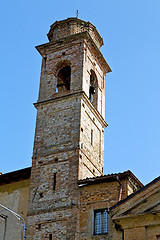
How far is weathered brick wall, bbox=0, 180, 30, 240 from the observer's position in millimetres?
18141

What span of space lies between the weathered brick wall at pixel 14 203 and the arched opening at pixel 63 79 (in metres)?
5.74

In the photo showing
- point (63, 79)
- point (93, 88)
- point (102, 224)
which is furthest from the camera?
point (63, 79)

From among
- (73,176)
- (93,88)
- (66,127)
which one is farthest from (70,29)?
(73,176)

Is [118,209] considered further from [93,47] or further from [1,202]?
[93,47]

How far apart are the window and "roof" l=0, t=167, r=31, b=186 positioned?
407 centimetres

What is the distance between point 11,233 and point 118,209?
5624mm

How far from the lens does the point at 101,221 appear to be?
1636 cm

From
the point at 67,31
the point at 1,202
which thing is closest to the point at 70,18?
the point at 67,31

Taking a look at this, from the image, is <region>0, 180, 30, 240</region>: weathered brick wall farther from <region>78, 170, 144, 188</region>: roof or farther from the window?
the window

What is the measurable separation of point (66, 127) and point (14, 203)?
12.7 feet

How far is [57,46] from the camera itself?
75.2 feet

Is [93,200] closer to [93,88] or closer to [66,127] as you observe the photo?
[66,127]

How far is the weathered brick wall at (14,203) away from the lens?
18141 mm

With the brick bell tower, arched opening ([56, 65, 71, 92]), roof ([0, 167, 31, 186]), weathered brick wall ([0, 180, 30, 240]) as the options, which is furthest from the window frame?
arched opening ([56, 65, 71, 92])
